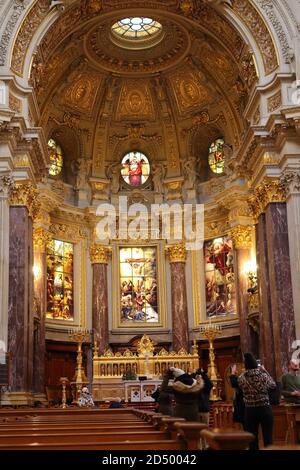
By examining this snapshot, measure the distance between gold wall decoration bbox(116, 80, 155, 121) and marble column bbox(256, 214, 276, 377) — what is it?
1049 centimetres

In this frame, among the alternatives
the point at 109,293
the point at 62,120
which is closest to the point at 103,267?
the point at 109,293

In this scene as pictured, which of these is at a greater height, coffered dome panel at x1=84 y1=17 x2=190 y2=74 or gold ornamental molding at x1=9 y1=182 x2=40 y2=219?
coffered dome panel at x1=84 y1=17 x2=190 y2=74

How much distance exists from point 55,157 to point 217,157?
7.26m

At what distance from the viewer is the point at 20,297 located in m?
18.2

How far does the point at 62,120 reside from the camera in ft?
90.1

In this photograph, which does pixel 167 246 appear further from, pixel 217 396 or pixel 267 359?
pixel 267 359

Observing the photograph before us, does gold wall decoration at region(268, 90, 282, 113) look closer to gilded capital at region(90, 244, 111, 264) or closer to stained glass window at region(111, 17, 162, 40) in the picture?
stained glass window at region(111, 17, 162, 40)

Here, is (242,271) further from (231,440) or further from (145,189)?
(231,440)

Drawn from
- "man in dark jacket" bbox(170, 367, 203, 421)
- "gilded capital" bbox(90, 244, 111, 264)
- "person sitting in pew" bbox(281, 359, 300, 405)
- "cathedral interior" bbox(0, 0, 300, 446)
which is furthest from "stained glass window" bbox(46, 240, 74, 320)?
"man in dark jacket" bbox(170, 367, 203, 421)

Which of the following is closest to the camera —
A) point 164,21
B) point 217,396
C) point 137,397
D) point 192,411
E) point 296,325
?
point 192,411

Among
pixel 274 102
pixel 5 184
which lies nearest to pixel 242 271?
pixel 274 102

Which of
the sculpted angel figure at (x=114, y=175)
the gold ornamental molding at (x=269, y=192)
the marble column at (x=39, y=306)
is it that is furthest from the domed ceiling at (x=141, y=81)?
the marble column at (x=39, y=306)

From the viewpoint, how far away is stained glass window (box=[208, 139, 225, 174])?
92.1 feet

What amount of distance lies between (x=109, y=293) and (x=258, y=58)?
1213cm
